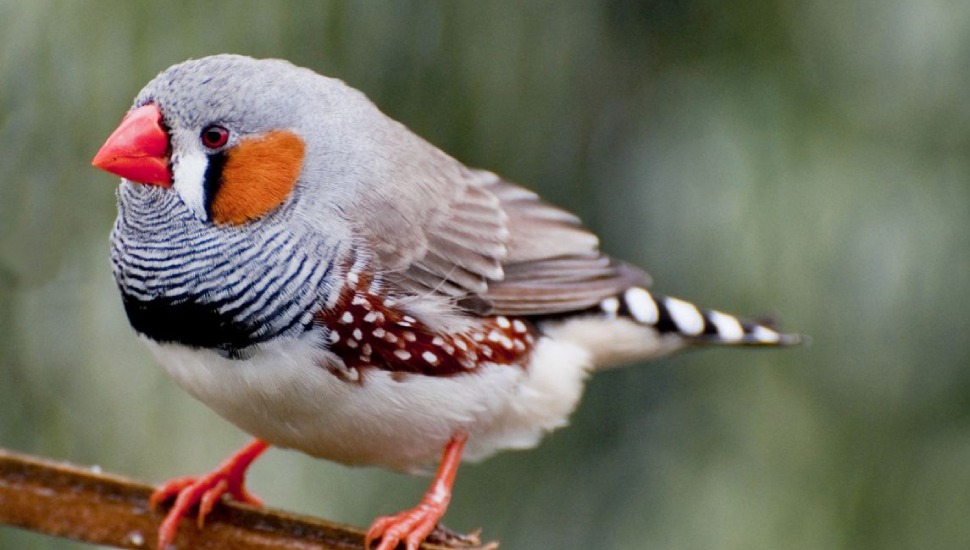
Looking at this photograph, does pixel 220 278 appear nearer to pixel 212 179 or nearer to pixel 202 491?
pixel 212 179

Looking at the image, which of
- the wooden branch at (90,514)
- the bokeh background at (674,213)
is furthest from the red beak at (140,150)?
the bokeh background at (674,213)

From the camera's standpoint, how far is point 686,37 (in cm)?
330

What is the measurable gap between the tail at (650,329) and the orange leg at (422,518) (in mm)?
378

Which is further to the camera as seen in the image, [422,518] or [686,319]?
[686,319]

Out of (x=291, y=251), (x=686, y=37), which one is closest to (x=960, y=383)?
(x=686, y=37)

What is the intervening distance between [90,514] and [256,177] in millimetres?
582

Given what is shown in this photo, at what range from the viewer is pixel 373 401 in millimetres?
2182

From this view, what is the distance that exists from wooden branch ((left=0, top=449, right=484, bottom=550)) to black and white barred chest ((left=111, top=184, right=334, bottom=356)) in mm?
268

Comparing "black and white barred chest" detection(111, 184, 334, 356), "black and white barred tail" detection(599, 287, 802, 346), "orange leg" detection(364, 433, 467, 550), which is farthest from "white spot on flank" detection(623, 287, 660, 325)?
"black and white barred chest" detection(111, 184, 334, 356)

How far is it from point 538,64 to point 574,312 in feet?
2.90

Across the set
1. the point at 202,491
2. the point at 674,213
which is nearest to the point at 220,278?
the point at 202,491

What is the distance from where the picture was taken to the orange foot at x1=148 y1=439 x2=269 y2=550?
225cm

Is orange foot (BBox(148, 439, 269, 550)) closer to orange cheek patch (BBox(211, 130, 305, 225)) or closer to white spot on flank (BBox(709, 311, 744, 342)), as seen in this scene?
orange cheek patch (BBox(211, 130, 305, 225))

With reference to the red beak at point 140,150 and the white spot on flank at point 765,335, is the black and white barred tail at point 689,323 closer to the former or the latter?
the white spot on flank at point 765,335
